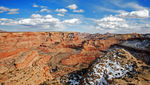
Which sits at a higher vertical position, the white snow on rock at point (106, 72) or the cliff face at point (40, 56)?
the white snow on rock at point (106, 72)

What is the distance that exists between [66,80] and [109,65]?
205 inches

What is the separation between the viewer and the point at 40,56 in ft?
136

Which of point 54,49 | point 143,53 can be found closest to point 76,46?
point 54,49

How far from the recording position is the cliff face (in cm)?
1444

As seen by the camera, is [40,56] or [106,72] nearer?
[106,72]

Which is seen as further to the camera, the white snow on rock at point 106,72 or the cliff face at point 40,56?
the cliff face at point 40,56

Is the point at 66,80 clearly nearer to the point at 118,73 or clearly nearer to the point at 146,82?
the point at 118,73

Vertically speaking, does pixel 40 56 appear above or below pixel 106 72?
below

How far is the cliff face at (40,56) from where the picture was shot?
1444 centimetres

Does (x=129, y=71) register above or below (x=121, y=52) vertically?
below

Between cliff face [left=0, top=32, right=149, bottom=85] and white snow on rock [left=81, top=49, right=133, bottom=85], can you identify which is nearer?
white snow on rock [left=81, top=49, right=133, bottom=85]

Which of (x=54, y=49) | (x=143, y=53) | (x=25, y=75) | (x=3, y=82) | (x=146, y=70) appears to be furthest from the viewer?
(x=54, y=49)

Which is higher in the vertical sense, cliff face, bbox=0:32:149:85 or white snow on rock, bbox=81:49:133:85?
white snow on rock, bbox=81:49:133:85

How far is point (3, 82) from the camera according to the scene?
1237 cm
